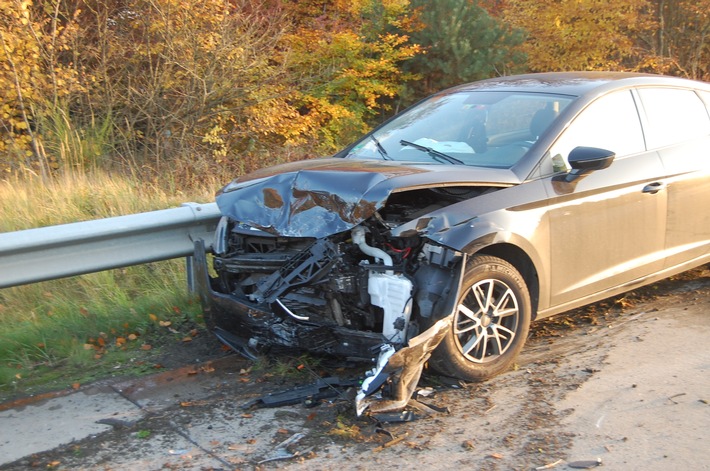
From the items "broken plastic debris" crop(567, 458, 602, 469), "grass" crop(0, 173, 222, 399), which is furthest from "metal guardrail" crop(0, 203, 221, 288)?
"broken plastic debris" crop(567, 458, 602, 469)

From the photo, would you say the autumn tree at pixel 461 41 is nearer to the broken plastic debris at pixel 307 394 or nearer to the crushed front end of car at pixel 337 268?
the crushed front end of car at pixel 337 268

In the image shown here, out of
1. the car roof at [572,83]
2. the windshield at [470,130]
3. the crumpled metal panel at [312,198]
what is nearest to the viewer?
the crumpled metal panel at [312,198]

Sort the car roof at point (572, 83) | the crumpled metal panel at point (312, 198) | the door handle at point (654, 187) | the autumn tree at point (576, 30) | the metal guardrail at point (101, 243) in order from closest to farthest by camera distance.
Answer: the crumpled metal panel at point (312, 198)
the metal guardrail at point (101, 243)
the door handle at point (654, 187)
the car roof at point (572, 83)
the autumn tree at point (576, 30)

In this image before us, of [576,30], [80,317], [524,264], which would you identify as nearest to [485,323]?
[524,264]

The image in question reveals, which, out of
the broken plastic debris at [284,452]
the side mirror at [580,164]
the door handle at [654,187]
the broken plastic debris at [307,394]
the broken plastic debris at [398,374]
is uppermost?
the side mirror at [580,164]

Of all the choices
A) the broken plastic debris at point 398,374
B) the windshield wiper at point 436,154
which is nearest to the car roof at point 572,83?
the windshield wiper at point 436,154

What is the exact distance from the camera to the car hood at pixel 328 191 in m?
4.14

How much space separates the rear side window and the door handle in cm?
31

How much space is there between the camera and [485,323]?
4.41 meters

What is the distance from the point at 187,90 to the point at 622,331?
8.32 metres

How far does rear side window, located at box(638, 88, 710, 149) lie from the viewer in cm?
550

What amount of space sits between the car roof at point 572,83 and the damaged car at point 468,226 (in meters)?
0.02

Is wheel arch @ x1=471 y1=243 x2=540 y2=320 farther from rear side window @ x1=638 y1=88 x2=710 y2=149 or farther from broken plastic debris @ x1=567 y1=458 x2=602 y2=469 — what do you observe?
rear side window @ x1=638 y1=88 x2=710 y2=149

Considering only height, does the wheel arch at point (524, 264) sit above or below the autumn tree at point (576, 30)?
below
